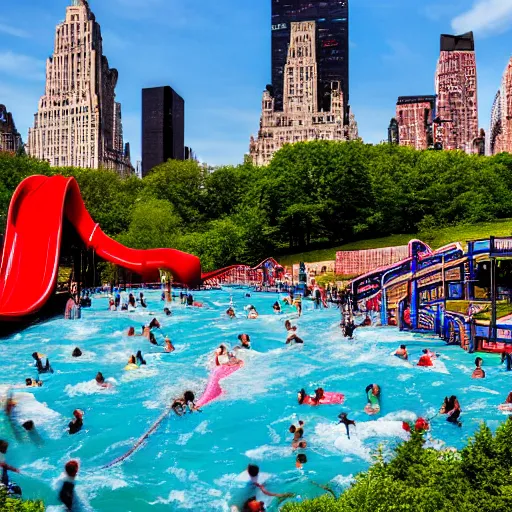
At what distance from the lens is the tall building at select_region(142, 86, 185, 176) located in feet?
571

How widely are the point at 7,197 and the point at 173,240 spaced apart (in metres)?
13.1

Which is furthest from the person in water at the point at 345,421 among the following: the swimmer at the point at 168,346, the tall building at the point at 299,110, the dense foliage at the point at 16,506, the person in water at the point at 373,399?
the tall building at the point at 299,110

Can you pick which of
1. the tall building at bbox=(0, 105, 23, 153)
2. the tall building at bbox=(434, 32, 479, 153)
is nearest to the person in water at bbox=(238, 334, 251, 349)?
the tall building at bbox=(0, 105, 23, 153)

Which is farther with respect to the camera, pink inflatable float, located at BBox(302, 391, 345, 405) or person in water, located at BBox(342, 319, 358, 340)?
person in water, located at BBox(342, 319, 358, 340)

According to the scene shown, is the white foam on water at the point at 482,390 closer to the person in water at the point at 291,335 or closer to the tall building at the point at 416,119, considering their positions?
the person in water at the point at 291,335

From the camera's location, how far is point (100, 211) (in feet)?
183

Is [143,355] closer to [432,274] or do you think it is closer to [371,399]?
[371,399]

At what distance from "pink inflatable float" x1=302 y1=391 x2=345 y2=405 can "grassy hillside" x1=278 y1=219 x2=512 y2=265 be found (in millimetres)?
27793

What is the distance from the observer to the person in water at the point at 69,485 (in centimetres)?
1110

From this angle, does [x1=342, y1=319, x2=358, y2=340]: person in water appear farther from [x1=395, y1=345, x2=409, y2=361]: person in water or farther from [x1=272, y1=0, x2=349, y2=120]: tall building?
[x1=272, y1=0, x2=349, y2=120]: tall building

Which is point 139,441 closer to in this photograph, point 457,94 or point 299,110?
point 457,94

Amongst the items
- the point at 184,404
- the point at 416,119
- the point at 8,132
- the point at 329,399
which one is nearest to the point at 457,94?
the point at 416,119

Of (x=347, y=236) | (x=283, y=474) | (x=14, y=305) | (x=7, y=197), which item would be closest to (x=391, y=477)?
(x=283, y=474)

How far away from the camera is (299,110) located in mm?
149875
